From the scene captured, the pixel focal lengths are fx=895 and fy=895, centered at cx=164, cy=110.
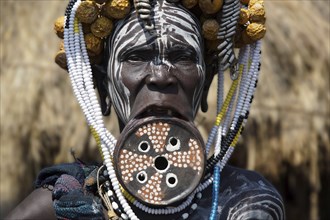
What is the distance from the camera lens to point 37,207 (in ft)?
10.7

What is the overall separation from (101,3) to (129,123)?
460mm

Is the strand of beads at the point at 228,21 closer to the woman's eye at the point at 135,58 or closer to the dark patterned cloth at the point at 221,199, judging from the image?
the woman's eye at the point at 135,58

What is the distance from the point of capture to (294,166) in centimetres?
798

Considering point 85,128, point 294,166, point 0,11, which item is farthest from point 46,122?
point 294,166

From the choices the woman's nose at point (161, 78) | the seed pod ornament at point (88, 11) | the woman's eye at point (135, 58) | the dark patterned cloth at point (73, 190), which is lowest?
the dark patterned cloth at point (73, 190)

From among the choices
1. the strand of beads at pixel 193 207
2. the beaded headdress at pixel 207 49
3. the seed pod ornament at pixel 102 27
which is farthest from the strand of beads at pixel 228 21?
the strand of beads at pixel 193 207

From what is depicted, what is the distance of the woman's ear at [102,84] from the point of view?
10.8ft

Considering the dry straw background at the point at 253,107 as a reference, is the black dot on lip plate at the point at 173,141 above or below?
above

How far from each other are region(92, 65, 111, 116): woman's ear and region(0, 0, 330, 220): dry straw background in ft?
12.4

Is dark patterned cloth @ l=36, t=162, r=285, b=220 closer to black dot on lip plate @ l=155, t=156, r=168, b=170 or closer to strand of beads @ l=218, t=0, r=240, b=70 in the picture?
black dot on lip plate @ l=155, t=156, r=168, b=170

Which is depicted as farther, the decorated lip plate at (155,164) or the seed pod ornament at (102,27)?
the seed pod ornament at (102,27)

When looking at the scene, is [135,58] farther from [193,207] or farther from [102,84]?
[193,207]

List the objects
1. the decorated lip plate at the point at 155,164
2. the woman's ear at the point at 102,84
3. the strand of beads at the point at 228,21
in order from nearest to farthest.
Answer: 1. the decorated lip plate at the point at 155,164
2. the strand of beads at the point at 228,21
3. the woman's ear at the point at 102,84

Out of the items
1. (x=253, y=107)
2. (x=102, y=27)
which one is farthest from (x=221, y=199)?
(x=253, y=107)
